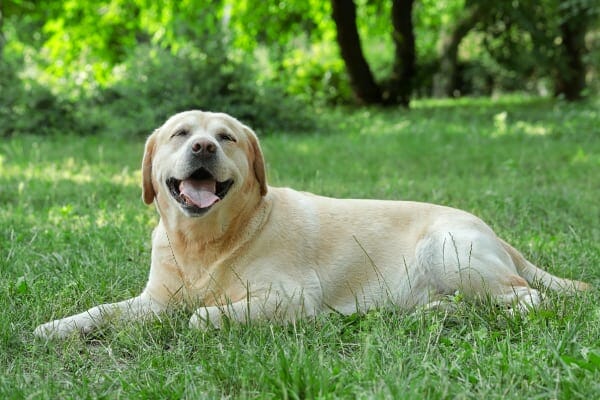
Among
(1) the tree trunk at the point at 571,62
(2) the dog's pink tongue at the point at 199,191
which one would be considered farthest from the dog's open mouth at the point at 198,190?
(1) the tree trunk at the point at 571,62

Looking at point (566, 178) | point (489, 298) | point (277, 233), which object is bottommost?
point (566, 178)

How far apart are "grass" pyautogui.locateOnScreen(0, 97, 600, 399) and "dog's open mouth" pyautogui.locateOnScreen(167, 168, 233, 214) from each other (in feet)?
1.86

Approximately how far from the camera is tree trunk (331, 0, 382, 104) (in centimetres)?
1875

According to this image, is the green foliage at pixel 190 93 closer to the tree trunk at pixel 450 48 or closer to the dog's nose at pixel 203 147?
the dog's nose at pixel 203 147

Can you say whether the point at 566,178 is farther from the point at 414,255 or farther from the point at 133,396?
the point at 133,396

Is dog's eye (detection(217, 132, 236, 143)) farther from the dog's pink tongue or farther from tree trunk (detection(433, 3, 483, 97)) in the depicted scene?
tree trunk (detection(433, 3, 483, 97))

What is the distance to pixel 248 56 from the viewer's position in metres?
13.7

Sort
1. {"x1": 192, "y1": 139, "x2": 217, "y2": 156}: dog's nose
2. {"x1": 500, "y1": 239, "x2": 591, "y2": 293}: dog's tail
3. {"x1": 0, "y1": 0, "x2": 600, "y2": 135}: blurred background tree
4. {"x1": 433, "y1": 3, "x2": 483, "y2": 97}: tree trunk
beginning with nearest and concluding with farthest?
{"x1": 192, "y1": 139, "x2": 217, "y2": 156}: dog's nose
{"x1": 500, "y1": 239, "x2": 591, "y2": 293}: dog's tail
{"x1": 0, "y1": 0, "x2": 600, "y2": 135}: blurred background tree
{"x1": 433, "y1": 3, "x2": 483, "y2": 97}: tree trunk

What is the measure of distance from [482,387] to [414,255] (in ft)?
5.55

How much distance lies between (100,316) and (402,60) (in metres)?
17.4

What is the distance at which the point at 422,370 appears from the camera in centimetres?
284

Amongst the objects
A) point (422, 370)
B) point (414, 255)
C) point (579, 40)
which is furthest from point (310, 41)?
point (422, 370)

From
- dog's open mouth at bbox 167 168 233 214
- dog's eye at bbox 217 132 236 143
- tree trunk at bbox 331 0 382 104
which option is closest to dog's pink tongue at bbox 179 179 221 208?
dog's open mouth at bbox 167 168 233 214

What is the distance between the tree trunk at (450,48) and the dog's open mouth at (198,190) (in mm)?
16830
